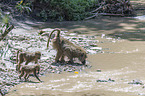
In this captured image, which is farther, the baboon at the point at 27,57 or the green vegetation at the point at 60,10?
the green vegetation at the point at 60,10

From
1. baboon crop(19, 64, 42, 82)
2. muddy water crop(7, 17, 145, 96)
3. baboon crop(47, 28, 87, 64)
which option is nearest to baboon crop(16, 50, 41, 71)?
muddy water crop(7, 17, 145, 96)

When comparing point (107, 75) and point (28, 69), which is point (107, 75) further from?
point (28, 69)

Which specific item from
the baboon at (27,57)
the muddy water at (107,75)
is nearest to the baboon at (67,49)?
the muddy water at (107,75)

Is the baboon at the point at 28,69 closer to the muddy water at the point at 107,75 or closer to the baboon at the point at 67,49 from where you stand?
the muddy water at the point at 107,75

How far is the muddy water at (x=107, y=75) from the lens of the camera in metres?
6.50

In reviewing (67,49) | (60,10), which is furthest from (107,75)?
(60,10)

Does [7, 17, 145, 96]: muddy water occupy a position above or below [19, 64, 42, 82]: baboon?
below

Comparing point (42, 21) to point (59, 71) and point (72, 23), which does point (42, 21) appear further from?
point (59, 71)

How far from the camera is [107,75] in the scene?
25.3 feet

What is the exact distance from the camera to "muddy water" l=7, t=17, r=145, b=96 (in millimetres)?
6496

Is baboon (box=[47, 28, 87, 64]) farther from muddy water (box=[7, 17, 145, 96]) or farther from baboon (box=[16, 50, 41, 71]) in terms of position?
baboon (box=[16, 50, 41, 71])

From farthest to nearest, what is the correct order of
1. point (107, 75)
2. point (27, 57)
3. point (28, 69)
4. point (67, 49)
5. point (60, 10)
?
point (60, 10) < point (67, 49) < point (27, 57) < point (107, 75) < point (28, 69)

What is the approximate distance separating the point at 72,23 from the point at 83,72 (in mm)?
7599

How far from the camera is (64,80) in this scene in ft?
24.1
